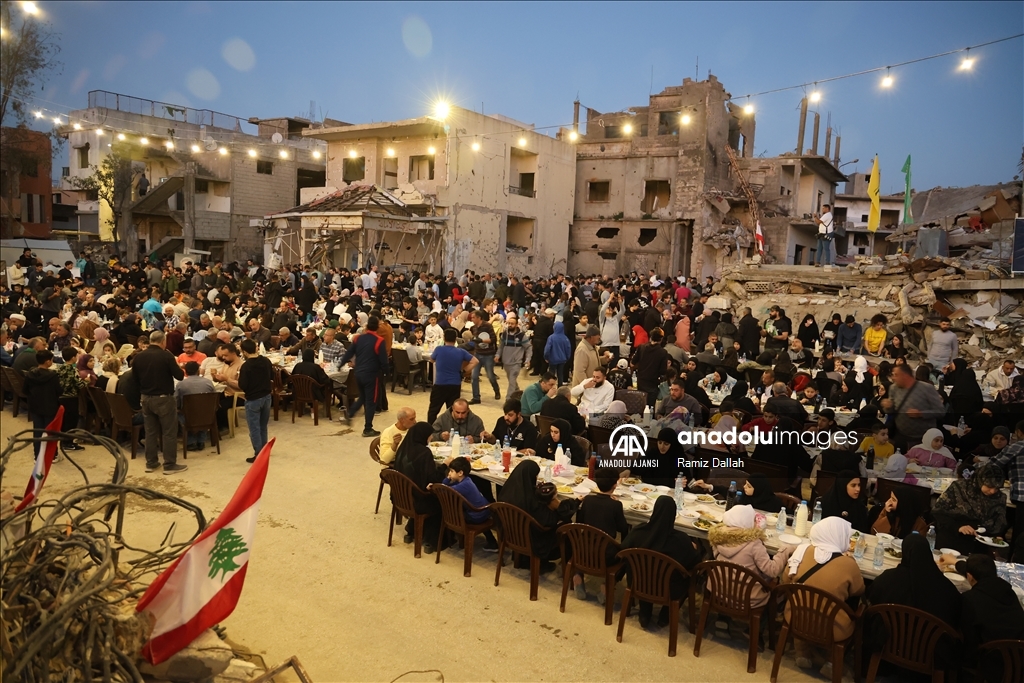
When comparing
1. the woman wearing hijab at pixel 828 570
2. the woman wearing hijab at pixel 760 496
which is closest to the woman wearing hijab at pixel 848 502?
the woman wearing hijab at pixel 760 496

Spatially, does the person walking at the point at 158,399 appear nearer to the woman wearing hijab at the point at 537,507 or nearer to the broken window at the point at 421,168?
the woman wearing hijab at the point at 537,507

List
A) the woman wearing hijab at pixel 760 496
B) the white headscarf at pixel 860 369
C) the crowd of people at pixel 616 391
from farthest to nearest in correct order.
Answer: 1. the white headscarf at pixel 860 369
2. the woman wearing hijab at pixel 760 496
3. the crowd of people at pixel 616 391

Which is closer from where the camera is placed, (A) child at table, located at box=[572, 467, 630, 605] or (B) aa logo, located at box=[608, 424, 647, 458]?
(A) child at table, located at box=[572, 467, 630, 605]

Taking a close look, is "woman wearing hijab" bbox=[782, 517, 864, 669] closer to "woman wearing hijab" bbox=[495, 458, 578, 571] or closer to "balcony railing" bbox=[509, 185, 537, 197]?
"woman wearing hijab" bbox=[495, 458, 578, 571]

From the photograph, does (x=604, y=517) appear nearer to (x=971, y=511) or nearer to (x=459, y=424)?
(x=459, y=424)

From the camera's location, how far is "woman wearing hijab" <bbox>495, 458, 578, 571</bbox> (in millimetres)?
6195

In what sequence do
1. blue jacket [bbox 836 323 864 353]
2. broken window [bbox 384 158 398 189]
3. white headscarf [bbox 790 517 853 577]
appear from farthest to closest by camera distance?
broken window [bbox 384 158 398 189] → blue jacket [bbox 836 323 864 353] → white headscarf [bbox 790 517 853 577]

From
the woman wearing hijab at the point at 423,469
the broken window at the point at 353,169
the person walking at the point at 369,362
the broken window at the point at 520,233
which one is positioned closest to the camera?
the woman wearing hijab at the point at 423,469

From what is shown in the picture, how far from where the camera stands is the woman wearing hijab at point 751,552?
209 inches

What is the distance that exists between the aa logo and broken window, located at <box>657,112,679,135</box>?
28.7 metres

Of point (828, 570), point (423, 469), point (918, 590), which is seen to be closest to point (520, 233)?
point (423, 469)

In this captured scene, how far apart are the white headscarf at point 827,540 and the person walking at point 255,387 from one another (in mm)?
6527

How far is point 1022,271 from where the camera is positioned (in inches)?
538

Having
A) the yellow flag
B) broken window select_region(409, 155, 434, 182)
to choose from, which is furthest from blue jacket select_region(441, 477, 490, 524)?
broken window select_region(409, 155, 434, 182)
